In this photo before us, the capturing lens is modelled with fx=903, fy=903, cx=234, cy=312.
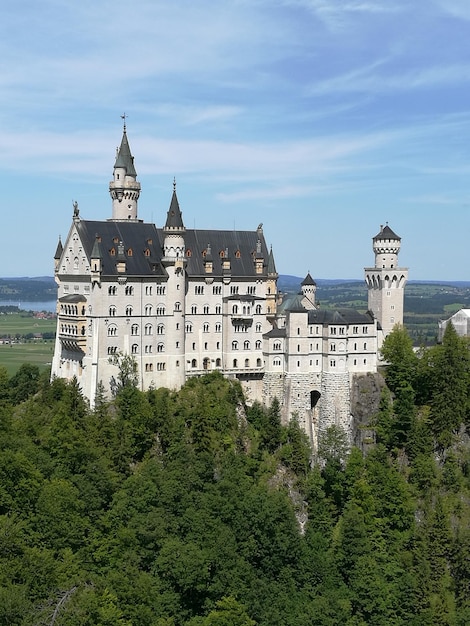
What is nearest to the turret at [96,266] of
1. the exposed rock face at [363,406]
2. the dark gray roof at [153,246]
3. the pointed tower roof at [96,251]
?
the pointed tower roof at [96,251]

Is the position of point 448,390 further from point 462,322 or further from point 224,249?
point 224,249

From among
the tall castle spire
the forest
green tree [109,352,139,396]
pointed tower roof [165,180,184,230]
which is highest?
the tall castle spire

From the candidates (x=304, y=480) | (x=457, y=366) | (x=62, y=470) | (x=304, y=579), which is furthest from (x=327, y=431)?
(x=62, y=470)

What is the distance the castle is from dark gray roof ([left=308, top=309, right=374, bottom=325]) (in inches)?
4.7

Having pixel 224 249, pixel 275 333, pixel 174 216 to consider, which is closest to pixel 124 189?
pixel 174 216

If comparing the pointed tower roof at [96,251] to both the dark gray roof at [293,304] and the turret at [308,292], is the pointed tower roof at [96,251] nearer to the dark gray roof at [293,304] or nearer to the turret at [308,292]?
the dark gray roof at [293,304]

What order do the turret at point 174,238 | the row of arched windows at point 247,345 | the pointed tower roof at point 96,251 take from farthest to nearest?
the row of arched windows at point 247,345 < the turret at point 174,238 < the pointed tower roof at point 96,251

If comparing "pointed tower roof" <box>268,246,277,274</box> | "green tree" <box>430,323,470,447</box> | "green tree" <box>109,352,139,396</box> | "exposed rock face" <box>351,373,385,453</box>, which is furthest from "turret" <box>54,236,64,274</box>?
"green tree" <box>430,323,470,447</box>

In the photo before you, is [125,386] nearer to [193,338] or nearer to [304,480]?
[193,338]

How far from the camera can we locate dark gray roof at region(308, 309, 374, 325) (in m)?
97.1

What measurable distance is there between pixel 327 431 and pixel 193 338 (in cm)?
1735

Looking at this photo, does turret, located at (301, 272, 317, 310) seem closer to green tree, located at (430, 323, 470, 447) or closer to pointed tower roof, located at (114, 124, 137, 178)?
green tree, located at (430, 323, 470, 447)

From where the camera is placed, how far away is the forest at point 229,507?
65.5 meters

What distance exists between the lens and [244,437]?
91562 mm
